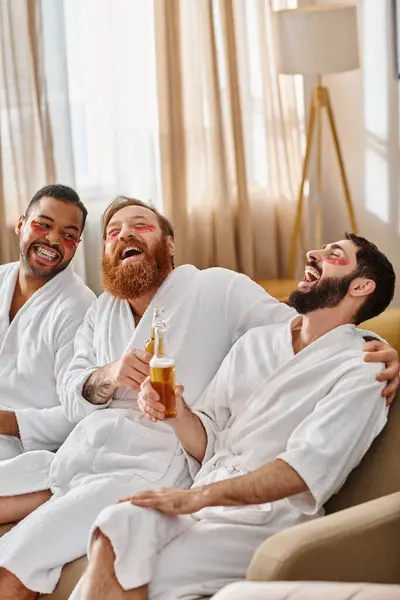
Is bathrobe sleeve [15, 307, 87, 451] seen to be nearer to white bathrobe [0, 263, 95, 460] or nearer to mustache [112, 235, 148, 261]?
white bathrobe [0, 263, 95, 460]

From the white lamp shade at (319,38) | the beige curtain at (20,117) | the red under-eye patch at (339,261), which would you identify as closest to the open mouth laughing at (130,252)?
the red under-eye patch at (339,261)

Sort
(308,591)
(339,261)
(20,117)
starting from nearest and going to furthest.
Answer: (308,591)
(339,261)
(20,117)

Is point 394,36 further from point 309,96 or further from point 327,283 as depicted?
point 327,283

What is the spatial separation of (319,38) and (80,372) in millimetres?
2367

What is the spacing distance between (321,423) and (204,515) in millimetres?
347

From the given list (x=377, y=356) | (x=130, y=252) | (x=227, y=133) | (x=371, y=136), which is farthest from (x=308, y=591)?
(x=371, y=136)

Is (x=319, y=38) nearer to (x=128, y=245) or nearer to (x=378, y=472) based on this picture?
(x=128, y=245)

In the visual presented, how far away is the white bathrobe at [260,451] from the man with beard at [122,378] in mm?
177

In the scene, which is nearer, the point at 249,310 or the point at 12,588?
the point at 12,588

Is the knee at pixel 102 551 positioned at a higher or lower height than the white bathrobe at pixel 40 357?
lower

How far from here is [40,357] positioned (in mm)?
3129

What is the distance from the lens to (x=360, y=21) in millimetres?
5109

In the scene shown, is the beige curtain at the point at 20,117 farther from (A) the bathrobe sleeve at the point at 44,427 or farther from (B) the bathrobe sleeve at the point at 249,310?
(B) the bathrobe sleeve at the point at 249,310

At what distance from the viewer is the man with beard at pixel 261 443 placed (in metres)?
2.24
